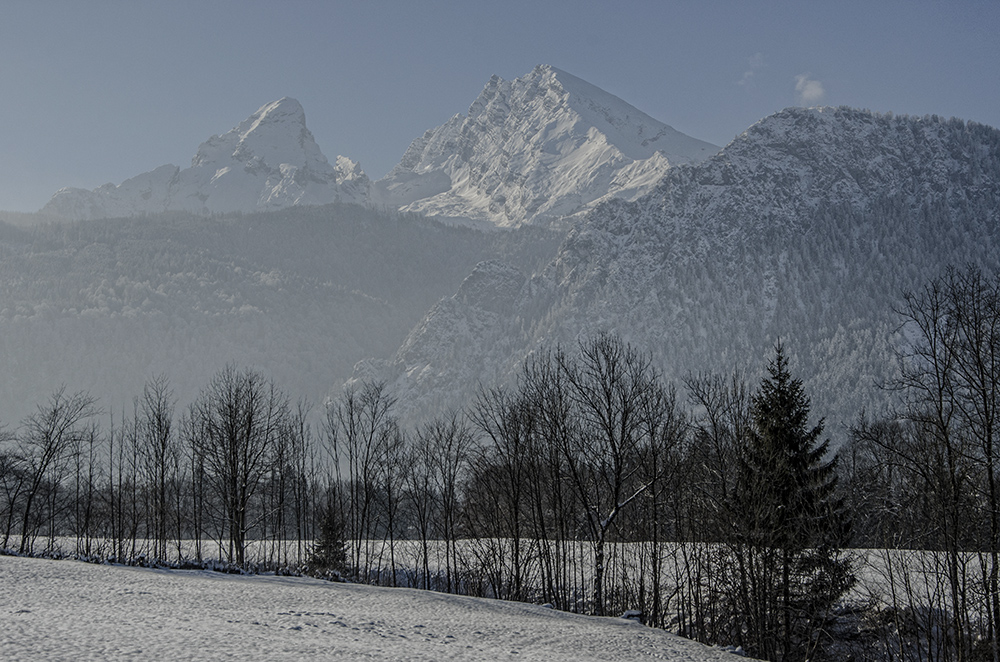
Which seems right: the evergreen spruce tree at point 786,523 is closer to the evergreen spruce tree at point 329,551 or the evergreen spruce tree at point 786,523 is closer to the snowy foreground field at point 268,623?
the snowy foreground field at point 268,623

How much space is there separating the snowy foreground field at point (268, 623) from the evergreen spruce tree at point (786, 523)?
16.2ft

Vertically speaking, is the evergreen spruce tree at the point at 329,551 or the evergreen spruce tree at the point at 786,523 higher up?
the evergreen spruce tree at the point at 786,523

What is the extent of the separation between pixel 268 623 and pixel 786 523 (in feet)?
52.8

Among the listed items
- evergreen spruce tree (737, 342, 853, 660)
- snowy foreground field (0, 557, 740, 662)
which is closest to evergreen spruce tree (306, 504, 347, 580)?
snowy foreground field (0, 557, 740, 662)

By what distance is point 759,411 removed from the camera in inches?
923

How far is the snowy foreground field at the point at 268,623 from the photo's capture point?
10591mm

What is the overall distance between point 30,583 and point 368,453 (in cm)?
3039

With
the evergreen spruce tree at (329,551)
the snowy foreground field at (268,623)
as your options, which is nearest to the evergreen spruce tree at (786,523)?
the snowy foreground field at (268,623)

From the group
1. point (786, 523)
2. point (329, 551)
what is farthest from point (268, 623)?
point (329, 551)

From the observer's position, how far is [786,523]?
2214cm

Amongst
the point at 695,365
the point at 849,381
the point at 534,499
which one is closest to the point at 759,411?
the point at 534,499

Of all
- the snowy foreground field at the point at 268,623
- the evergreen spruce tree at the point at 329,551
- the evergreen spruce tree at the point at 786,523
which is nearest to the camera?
the snowy foreground field at the point at 268,623

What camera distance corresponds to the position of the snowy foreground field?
10591 mm

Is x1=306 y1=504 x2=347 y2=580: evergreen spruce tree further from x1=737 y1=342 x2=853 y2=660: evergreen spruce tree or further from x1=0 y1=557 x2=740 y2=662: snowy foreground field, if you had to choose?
x1=737 y1=342 x2=853 y2=660: evergreen spruce tree
